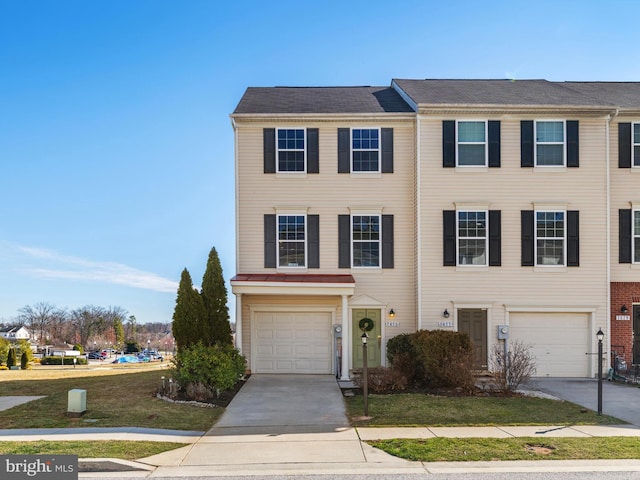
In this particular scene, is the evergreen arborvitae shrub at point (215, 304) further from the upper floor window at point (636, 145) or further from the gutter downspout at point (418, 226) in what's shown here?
the upper floor window at point (636, 145)

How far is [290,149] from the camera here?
16281 mm

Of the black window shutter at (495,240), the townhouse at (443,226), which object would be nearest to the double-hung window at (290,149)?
the townhouse at (443,226)

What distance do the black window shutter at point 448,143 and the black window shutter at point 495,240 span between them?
208cm

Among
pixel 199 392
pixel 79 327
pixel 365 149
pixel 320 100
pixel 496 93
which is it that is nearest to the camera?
pixel 199 392

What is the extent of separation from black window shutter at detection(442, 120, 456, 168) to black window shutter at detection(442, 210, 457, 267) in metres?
1.53

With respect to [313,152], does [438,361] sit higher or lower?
lower

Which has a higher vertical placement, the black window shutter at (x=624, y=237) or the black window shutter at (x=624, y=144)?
the black window shutter at (x=624, y=144)

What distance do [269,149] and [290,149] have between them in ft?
2.16

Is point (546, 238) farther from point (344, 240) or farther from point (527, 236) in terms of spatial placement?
point (344, 240)

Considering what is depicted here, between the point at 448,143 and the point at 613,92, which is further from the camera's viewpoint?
the point at 613,92

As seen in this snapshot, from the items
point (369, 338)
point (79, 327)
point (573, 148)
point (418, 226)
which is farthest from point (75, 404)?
point (79, 327)

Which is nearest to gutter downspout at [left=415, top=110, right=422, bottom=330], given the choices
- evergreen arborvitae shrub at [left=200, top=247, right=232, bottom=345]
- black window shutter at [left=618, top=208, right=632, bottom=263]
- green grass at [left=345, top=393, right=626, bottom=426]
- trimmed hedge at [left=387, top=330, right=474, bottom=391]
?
trimmed hedge at [left=387, top=330, right=474, bottom=391]

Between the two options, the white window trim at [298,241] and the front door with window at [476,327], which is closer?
the front door with window at [476,327]

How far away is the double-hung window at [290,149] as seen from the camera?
16.3 m
